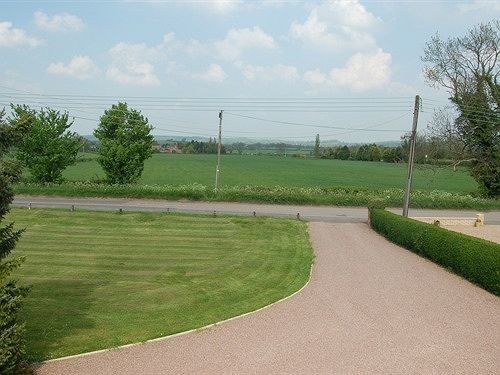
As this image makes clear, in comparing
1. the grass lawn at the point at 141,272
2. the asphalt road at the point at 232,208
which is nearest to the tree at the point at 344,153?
the asphalt road at the point at 232,208

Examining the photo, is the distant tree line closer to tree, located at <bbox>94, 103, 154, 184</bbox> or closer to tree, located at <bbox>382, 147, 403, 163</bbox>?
tree, located at <bbox>382, 147, 403, 163</bbox>

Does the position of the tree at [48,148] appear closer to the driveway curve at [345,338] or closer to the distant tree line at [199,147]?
the driveway curve at [345,338]


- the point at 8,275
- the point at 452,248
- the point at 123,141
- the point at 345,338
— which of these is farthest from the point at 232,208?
the point at 8,275

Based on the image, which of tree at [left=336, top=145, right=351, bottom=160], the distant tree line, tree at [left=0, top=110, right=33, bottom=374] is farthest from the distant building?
tree at [left=0, top=110, right=33, bottom=374]

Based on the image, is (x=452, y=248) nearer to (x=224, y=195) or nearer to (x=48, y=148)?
(x=224, y=195)

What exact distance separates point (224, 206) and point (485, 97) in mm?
29912

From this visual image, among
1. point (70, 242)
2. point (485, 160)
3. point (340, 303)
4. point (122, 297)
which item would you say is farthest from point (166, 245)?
point (485, 160)

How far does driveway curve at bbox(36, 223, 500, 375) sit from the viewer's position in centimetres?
1062

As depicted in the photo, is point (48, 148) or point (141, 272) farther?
point (48, 148)

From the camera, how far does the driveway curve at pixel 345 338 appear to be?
10.6 meters

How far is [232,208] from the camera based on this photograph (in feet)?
120

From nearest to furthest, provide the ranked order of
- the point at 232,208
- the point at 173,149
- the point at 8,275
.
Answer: the point at 8,275 → the point at 232,208 → the point at 173,149

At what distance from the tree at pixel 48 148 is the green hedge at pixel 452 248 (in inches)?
1128

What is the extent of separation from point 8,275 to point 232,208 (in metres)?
27.3
